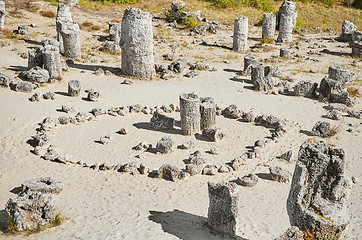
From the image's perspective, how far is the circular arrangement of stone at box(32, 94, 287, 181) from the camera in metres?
12.0

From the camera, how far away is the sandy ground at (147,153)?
9266 mm

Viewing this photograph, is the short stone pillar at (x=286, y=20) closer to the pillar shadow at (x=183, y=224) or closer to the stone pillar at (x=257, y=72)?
the stone pillar at (x=257, y=72)

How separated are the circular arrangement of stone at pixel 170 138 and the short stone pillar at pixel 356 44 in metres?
13.9

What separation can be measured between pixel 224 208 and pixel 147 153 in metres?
4.91

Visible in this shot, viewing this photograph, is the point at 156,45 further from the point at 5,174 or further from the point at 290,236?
the point at 290,236

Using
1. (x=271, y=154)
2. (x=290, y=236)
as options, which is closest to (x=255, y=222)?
(x=290, y=236)

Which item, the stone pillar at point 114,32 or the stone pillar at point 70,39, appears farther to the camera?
the stone pillar at point 114,32

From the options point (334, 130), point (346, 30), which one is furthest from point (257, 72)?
point (346, 30)

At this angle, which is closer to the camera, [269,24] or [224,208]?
[224,208]

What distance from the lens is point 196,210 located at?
998cm

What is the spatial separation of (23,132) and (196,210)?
7.35 metres

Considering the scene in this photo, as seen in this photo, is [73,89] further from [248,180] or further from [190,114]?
[248,180]

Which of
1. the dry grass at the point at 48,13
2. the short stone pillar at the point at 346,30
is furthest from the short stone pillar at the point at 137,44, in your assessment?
the short stone pillar at the point at 346,30

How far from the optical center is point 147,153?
43.3 ft
